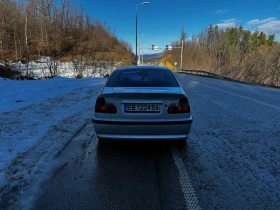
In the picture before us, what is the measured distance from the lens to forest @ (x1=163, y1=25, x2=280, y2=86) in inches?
845

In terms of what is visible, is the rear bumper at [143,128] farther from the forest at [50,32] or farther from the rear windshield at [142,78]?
the forest at [50,32]

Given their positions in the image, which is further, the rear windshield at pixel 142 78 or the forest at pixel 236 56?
the forest at pixel 236 56

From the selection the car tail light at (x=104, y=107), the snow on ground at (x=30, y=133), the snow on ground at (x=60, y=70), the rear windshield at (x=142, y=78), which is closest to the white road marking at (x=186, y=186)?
the car tail light at (x=104, y=107)

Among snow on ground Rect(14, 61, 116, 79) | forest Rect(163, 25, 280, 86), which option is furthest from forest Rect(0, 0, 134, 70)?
forest Rect(163, 25, 280, 86)

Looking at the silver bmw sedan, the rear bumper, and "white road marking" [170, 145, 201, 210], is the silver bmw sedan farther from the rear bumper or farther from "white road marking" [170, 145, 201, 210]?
"white road marking" [170, 145, 201, 210]

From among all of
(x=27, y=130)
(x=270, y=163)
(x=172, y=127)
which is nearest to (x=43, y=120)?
(x=27, y=130)

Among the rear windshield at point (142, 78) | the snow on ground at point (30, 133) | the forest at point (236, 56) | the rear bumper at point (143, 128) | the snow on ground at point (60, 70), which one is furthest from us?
the forest at point (236, 56)

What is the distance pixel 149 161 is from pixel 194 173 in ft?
2.47

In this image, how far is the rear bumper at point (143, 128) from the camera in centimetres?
339

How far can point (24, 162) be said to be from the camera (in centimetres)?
326

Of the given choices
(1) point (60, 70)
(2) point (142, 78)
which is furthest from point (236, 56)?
(2) point (142, 78)

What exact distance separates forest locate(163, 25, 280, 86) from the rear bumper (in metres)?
20.1

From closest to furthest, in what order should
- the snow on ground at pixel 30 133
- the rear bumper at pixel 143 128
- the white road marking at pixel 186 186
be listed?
1. the white road marking at pixel 186 186
2. the snow on ground at pixel 30 133
3. the rear bumper at pixel 143 128

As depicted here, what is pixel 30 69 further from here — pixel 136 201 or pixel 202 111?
pixel 136 201
